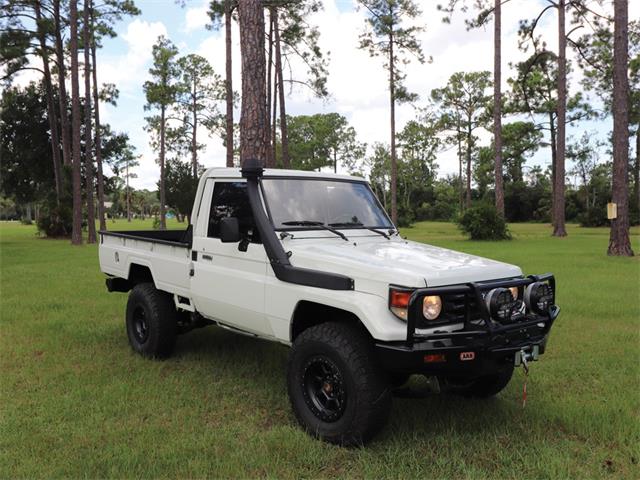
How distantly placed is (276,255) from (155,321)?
2.26 m

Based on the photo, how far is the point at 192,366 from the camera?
5746 mm

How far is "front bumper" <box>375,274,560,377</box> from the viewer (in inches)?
135

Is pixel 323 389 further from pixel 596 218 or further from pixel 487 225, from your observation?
pixel 596 218

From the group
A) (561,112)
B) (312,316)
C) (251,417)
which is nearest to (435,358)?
(312,316)

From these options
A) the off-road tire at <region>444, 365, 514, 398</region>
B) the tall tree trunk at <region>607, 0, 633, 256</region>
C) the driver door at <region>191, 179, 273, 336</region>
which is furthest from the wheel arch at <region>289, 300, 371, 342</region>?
the tall tree trunk at <region>607, 0, 633, 256</region>

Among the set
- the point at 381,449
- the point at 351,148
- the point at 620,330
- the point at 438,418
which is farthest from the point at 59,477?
the point at 351,148

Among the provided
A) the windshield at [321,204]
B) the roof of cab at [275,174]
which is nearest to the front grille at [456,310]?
the windshield at [321,204]

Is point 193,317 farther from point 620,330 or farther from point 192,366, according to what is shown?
point 620,330

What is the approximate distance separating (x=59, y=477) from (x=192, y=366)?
235cm

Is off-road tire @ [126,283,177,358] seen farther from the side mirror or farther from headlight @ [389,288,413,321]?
headlight @ [389,288,413,321]

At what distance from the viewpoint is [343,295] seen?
3.76 m

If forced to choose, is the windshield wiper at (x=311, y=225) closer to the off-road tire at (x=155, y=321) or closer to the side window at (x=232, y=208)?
the side window at (x=232, y=208)

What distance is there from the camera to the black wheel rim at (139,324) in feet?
20.5

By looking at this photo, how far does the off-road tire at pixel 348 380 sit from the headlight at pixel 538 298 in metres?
1.21
